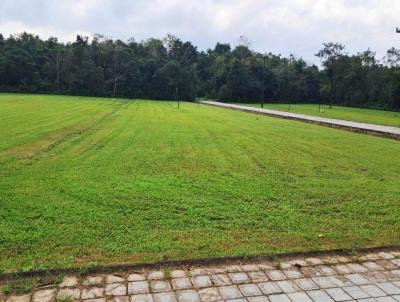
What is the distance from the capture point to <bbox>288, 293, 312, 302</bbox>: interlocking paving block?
3.57 metres

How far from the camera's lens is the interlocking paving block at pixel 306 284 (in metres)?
3.81

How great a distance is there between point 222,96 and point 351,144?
5789 cm

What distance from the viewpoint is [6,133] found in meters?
13.7

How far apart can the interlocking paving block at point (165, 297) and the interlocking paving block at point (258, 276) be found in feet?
2.93

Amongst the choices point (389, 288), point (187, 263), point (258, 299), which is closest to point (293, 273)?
point (258, 299)

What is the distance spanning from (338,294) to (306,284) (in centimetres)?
32

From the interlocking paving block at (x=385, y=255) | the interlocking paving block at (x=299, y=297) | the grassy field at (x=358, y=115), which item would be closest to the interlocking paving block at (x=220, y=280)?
the interlocking paving block at (x=299, y=297)

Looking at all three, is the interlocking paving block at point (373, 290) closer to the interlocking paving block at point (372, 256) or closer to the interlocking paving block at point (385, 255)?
the interlocking paving block at point (372, 256)

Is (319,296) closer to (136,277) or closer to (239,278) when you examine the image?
(239,278)

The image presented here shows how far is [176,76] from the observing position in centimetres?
7425

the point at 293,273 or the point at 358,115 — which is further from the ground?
the point at 293,273

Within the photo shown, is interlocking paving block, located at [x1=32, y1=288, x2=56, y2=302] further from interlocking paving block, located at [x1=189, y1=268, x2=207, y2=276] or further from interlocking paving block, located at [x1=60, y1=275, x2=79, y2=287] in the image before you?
interlocking paving block, located at [x1=189, y1=268, x2=207, y2=276]

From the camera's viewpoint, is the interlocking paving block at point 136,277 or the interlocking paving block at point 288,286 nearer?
the interlocking paving block at point 288,286

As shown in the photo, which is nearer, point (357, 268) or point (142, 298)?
point (142, 298)
